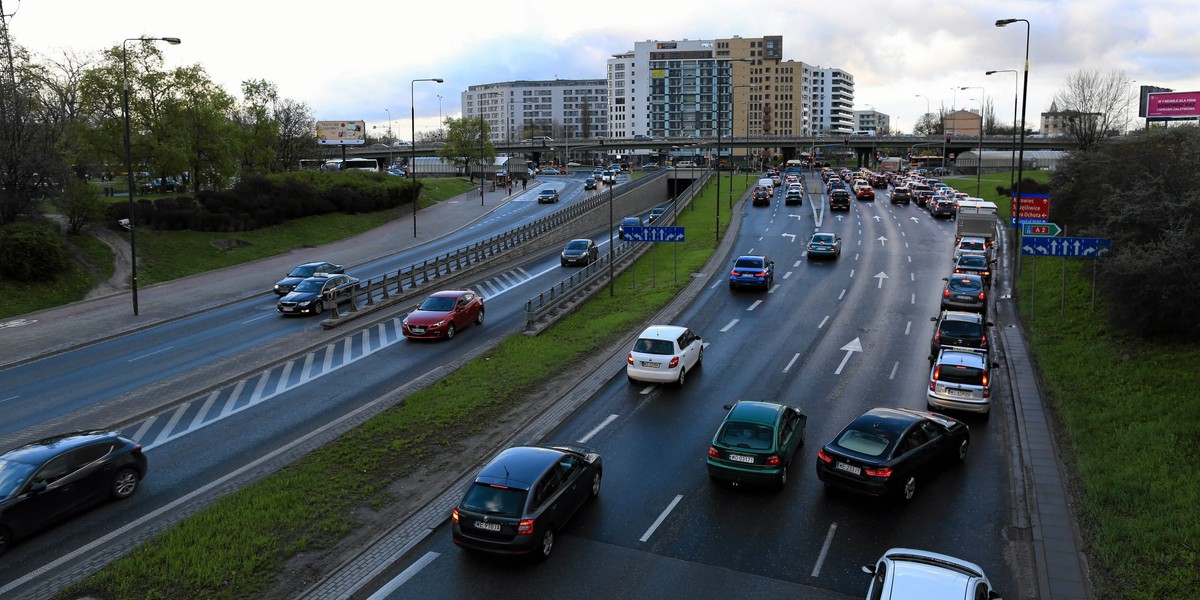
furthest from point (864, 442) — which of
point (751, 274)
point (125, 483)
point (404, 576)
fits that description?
point (751, 274)

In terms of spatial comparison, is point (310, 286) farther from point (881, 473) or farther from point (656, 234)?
point (881, 473)

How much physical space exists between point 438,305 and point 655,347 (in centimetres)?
1023

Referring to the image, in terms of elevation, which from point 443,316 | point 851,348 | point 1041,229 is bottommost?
point 851,348

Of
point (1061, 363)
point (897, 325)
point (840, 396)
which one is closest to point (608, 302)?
point (897, 325)

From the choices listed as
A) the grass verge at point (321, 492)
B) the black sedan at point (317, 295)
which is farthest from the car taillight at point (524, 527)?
the black sedan at point (317, 295)

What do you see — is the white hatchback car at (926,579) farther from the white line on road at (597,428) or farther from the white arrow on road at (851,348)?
the white arrow on road at (851,348)

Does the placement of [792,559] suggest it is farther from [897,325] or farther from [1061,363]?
[897,325]

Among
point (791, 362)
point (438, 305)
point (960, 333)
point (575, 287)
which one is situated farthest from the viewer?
point (575, 287)

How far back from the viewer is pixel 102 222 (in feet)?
144

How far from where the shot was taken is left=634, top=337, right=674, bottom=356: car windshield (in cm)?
2133

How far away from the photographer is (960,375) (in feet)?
60.6

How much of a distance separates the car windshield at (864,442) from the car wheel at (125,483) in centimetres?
1294

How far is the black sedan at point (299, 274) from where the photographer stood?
1425 inches

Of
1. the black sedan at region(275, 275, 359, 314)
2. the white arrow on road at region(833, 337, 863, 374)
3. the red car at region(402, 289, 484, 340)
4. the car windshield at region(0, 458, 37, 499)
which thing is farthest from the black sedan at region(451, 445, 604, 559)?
the black sedan at region(275, 275, 359, 314)
